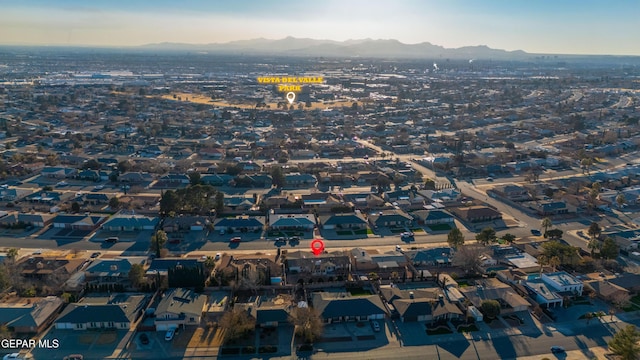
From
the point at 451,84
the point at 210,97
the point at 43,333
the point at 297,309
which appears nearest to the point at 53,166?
the point at 43,333

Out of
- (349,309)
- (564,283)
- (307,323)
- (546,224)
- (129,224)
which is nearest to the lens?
(307,323)

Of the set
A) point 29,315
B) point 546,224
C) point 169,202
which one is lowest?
point 29,315

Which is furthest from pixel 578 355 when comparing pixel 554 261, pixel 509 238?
pixel 509 238

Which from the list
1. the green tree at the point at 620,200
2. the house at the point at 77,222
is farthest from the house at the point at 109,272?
the green tree at the point at 620,200

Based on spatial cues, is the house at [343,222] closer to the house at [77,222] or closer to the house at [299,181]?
the house at [299,181]

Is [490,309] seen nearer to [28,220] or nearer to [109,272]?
[109,272]

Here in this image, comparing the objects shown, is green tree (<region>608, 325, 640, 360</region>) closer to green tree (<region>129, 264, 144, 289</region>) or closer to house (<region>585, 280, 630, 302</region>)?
house (<region>585, 280, 630, 302</region>)
